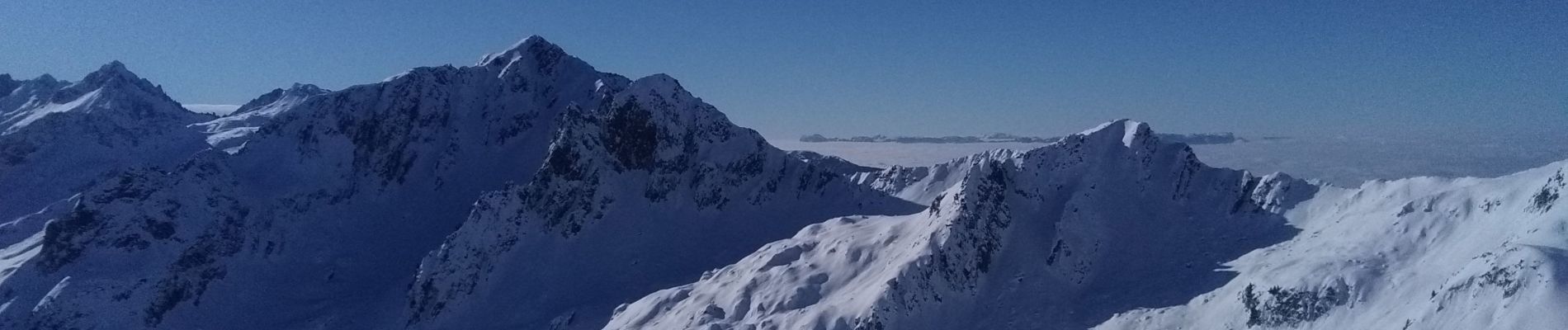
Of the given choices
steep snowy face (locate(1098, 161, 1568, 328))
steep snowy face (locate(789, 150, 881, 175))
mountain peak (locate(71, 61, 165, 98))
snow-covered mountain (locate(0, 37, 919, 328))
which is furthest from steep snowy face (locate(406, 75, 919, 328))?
mountain peak (locate(71, 61, 165, 98))

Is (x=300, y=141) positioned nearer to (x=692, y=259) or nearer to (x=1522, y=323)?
(x=692, y=259)

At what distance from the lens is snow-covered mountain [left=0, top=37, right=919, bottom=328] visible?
81812mm

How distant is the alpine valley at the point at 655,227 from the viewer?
48.5 metres

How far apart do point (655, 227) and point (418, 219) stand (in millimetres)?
33539

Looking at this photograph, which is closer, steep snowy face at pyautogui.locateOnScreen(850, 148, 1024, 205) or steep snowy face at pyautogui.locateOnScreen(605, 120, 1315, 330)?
steep snowy face at pyautogui.locateOnScreen(605, 120, 1315, 330)

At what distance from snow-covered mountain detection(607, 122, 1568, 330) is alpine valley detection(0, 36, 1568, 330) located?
193mm

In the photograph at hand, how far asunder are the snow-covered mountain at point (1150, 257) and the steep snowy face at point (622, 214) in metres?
9.48

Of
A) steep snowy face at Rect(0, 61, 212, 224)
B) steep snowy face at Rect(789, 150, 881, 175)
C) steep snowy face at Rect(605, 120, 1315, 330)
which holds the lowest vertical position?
steep snowy face at Rect(605, 120, 1315, 330)

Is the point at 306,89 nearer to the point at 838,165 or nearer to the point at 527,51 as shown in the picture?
the point at 527,51

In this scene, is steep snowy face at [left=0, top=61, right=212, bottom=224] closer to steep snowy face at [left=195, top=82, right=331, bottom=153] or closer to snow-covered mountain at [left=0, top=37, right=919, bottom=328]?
steep snowy face at [left=195, top=82, right=331, bottom=153]

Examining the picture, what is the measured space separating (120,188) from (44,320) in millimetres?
17627

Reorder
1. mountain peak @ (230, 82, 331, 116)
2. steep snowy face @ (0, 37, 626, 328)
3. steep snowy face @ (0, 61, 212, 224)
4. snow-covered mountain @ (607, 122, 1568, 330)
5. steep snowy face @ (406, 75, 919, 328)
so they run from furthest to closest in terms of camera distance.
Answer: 1. mountain peak @ (230, 82, 331, 116)
2. steep snowy face @ (0, 61, 212, 224)
3. steep snowy face @ (0, 37, 626, 328)
4. steep snowy face @ (406, 75, 919, 328)
5. snow-covered mountain @ (607, 122, 1568, 330)

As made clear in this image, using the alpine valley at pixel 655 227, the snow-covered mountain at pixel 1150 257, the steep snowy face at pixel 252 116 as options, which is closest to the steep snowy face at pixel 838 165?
the alpine valley at pixel 655 227

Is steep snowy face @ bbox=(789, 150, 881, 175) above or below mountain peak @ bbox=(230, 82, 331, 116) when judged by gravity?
below
